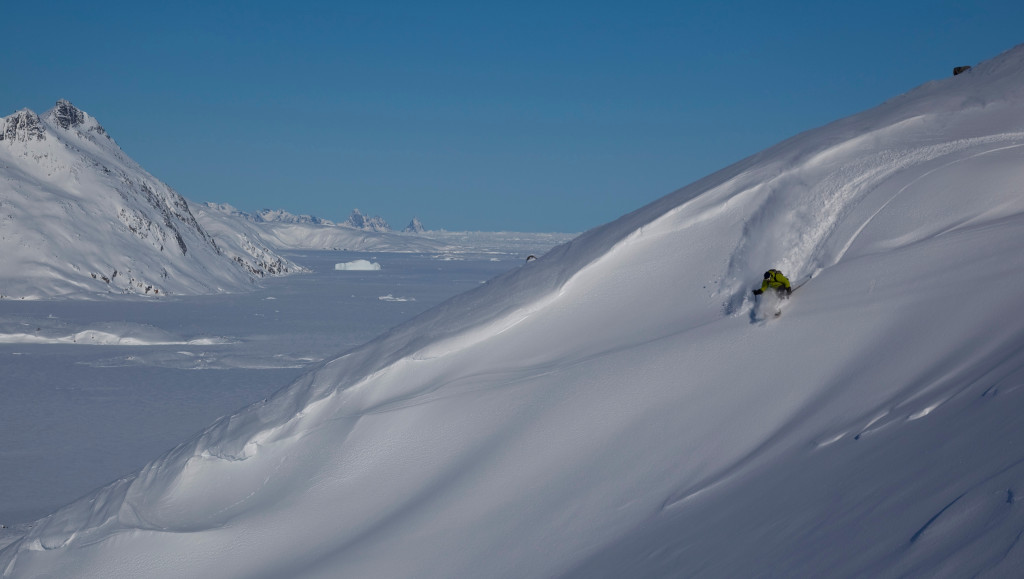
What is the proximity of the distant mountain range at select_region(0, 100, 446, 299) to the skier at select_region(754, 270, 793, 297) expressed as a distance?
129 feet

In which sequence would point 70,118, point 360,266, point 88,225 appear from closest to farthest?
point 88,225 < point 70,118 < point 360,266

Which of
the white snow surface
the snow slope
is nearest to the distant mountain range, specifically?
the white snow surface

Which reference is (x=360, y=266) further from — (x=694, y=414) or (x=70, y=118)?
(x=694, y=414)

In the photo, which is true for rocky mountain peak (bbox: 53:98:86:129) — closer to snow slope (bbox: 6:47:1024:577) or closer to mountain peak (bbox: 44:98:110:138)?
mountain peak (bbox: 44:98:110:138)

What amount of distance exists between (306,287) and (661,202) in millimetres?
48878

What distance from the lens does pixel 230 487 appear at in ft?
20.1

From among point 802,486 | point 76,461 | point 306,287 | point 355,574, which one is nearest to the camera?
point 802,486

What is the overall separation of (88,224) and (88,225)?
0.41 ft

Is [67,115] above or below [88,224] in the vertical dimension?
above

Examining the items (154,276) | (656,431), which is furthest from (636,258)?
(154,276)

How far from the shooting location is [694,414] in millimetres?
4777

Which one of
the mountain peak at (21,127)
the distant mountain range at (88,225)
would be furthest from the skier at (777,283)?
the mountain peak at (21,127)

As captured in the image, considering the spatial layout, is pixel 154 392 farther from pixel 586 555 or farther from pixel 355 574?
pixel 586 555

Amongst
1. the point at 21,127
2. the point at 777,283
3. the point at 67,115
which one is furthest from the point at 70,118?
the point at 777,283
